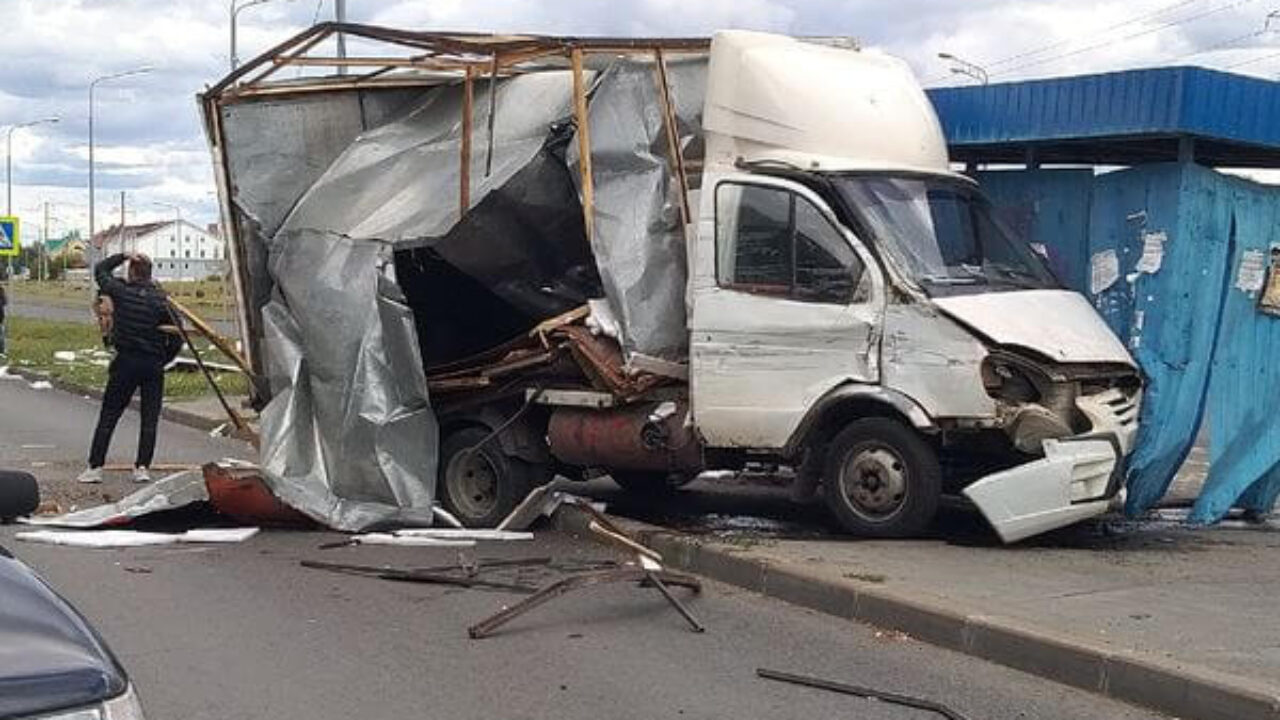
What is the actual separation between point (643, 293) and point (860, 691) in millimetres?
4100

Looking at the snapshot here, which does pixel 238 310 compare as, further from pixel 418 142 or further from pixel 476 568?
pixel 476 568

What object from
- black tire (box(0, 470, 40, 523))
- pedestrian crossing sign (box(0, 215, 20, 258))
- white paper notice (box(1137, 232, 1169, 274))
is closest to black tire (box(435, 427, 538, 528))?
white paper notice (box(1137, 232, 1169, 274))

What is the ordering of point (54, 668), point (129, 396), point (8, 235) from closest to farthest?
point (54, 668), point (129, 396), point (8, 235)

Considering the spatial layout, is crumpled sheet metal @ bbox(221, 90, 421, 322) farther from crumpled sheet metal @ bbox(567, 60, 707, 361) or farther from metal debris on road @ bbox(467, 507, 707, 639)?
metal debris on road @ bbox(467, 507, 707, 639)

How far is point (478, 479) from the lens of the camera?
34.0 feet

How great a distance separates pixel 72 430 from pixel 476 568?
988 centimetres

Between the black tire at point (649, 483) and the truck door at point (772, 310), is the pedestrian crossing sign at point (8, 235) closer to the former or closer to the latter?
the black tire at point (649, 483)

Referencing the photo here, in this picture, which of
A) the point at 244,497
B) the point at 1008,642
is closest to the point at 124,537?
the point at 244,497

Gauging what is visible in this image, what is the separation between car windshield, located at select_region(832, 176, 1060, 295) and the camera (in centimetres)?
875

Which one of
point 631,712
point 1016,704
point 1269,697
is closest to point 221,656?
point 631,712

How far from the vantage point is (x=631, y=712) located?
224 inches

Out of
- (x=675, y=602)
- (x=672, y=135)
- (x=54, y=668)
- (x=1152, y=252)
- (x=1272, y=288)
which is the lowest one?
(x=675, y=602)

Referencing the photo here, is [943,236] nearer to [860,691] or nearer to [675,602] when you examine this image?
[675,602]

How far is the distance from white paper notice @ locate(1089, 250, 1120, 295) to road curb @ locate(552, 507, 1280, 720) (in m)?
3.30
